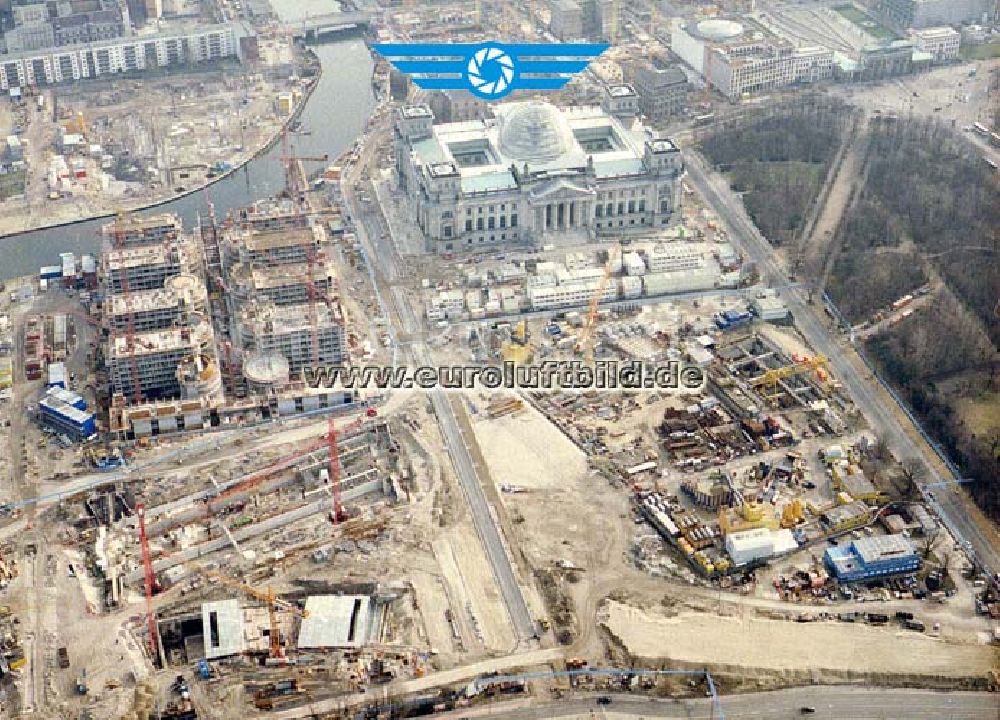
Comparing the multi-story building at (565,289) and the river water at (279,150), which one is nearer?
the multi-story building at (565,289)

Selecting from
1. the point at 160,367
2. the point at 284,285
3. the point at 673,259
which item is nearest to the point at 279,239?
the point at 284,285

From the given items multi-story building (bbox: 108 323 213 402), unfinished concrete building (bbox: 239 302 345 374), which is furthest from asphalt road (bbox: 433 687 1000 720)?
multi-story building (bbox: 108 323 213 402)

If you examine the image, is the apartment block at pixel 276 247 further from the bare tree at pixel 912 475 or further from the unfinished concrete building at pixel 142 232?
the bare tree at pixel 912 475

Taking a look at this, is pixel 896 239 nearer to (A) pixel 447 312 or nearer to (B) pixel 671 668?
(A) pixel 447 312

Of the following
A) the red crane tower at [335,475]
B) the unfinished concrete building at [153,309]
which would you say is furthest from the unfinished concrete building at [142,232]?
the red crane tower at [335,475]

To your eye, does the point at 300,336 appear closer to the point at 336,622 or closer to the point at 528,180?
the point at 528,180

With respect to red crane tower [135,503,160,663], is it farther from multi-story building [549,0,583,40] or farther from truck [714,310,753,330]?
multi-story building [549,0,583,40]
